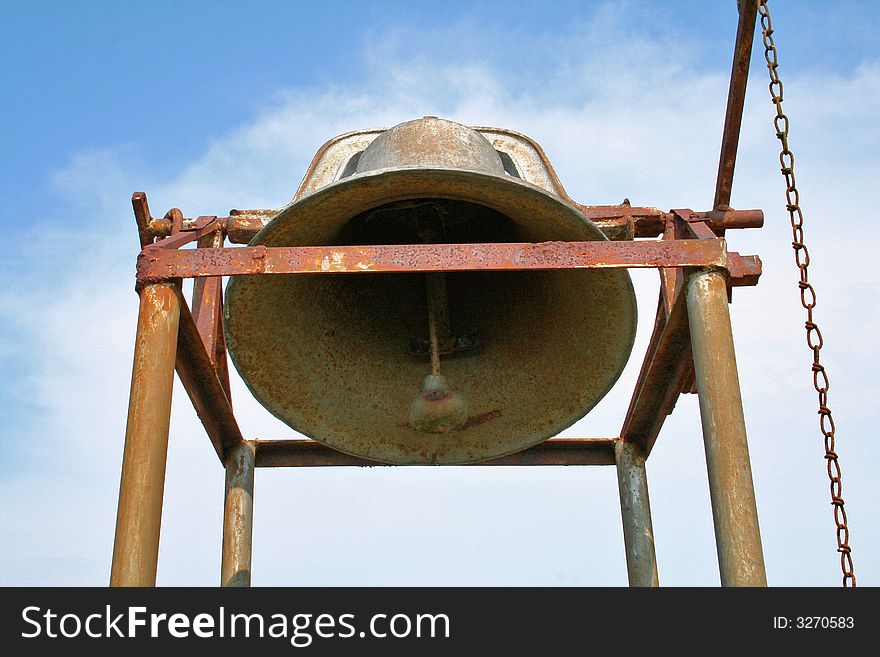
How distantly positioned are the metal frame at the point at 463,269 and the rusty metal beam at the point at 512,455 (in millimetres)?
178

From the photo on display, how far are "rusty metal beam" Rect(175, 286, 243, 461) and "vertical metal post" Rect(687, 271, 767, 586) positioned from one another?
5.01 ft

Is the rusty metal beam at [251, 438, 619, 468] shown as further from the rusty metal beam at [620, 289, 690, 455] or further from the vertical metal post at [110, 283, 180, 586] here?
the vertical metal post at [110, 283, 180, 586]

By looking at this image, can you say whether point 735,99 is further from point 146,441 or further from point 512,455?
point 146,441

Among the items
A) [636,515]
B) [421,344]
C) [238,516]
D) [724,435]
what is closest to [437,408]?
[421,344]

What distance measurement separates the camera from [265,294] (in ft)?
13.1

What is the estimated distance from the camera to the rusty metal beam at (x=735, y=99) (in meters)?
3.62

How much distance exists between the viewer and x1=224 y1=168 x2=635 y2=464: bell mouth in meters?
4.00

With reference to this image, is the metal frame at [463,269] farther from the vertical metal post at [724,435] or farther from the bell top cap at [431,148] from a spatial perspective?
the bell top cap at [431,148]

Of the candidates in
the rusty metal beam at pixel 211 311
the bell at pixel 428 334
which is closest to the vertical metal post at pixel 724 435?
the bell at pixel 428 334

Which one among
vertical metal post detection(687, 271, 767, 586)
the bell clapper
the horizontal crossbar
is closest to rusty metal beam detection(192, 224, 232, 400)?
the horizontal crossbar
